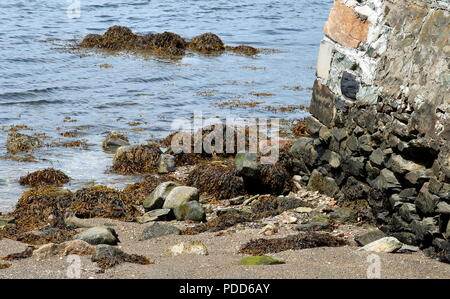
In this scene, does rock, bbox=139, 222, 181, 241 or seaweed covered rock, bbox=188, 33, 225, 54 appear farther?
seaweed covered rock, bbox=188, 33, 225, 54

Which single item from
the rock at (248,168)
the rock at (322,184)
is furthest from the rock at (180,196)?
the rock at (322,184)

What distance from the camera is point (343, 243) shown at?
7141 mm

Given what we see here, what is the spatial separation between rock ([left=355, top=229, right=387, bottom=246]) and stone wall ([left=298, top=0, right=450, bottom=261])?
0.14 m

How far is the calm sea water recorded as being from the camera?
A: 13492 mm

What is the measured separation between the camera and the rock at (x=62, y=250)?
21.9 ft

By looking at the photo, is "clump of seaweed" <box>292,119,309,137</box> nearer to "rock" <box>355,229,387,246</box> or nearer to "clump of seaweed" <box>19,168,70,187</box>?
"clump of seaweed" <box>19,168,70,187</box>

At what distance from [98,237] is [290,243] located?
1.96 m

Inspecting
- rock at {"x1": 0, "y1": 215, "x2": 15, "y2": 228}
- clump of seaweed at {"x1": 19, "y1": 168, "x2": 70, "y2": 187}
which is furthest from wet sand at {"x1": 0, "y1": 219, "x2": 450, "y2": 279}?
clump of seaweed at {"x1": 19, "y1": 168, "x2": 70, "y2": 187}

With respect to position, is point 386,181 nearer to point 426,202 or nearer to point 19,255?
point 426,202

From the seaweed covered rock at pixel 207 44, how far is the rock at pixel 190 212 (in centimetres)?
1525

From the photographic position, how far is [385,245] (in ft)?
22.2

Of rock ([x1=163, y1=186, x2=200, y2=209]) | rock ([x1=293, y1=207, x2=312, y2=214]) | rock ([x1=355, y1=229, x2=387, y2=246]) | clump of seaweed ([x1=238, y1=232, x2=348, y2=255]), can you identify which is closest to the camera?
clump of seaweed ([x1=238, y1=232, x2=348, y2=255])

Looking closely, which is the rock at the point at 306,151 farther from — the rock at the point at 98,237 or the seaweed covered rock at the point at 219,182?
the rock at the point at 98,237
